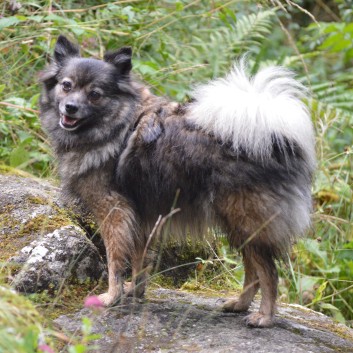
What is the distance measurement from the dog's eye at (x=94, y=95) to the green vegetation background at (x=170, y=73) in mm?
1117

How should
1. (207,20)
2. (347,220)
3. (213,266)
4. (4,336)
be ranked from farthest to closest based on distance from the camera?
(207,20) < (347,220) < (213,266) < (4,336)

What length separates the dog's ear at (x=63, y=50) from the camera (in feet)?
15.0

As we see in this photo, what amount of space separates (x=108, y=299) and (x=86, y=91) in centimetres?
123

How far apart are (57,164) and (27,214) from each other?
1.31 feet

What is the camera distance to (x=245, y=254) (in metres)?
4.19

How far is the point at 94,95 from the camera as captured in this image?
14.3 feet

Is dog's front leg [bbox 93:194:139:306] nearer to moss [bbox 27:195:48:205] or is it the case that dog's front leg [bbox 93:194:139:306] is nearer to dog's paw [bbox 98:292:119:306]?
dog's paw [bbox 98:292:119:306]

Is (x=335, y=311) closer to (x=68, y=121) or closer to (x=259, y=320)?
(x=259, y=320)

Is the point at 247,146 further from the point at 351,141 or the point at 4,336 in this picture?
the point at 351,141

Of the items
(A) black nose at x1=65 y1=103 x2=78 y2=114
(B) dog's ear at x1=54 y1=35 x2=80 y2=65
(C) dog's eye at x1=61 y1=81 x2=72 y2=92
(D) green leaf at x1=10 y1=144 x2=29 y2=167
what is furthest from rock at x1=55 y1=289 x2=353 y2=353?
(D) green leaf at x1=10 y1=144 x2=29 y2=167

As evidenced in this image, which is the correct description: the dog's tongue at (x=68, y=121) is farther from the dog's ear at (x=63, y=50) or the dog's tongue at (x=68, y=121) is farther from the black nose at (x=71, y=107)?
the dog's ear at (x=63, y=50)

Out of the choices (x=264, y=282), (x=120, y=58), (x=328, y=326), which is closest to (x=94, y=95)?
(x=120, y=58)

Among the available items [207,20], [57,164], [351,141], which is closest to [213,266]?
[57,164]

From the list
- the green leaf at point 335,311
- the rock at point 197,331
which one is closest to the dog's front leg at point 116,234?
the rock at point 197,331
